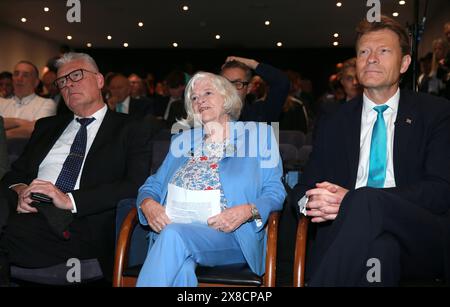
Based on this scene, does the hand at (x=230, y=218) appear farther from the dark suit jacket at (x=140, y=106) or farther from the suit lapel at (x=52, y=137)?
the dark suit jacket at (x=140, y=106)

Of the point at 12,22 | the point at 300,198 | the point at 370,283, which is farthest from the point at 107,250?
the point at 12,22

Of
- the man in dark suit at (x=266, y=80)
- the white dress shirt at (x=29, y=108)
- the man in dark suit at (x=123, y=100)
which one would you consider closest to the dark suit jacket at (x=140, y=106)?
the man in dark suit at (x=123, y=100)

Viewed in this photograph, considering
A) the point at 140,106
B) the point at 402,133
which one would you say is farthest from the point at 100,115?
the point at 140,106

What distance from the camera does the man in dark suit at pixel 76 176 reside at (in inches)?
106

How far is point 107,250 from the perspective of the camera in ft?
9.02

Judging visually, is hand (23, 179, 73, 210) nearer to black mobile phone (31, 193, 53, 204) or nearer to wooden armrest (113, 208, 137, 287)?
black mobile phone (31, 193, 53, 204)

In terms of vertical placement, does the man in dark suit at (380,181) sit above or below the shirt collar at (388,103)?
below

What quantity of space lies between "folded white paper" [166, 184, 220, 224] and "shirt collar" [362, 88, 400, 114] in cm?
79

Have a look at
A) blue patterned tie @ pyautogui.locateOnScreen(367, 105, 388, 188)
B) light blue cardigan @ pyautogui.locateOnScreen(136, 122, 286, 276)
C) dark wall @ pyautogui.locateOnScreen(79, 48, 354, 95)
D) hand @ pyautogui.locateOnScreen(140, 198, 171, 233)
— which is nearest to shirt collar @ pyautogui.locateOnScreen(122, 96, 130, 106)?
light blue cardigan @ pyautogui.locateOnScreen(136, 122, 286, 276)

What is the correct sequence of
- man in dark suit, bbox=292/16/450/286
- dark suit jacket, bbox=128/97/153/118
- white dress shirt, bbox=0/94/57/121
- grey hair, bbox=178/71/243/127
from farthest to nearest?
dark suit jacket, bbox=128/97/153/118
white dress shirt, bbox=0/94/57/121
grey hair, bbox=178/71/243/127
man in dark suit, bbox=292/16/450/286

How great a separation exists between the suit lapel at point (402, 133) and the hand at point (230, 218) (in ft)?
2.19

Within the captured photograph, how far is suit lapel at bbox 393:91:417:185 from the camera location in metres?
2.41

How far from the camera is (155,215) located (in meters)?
2.53
